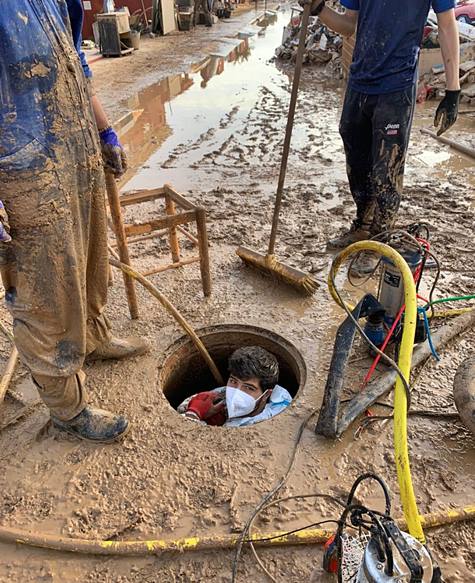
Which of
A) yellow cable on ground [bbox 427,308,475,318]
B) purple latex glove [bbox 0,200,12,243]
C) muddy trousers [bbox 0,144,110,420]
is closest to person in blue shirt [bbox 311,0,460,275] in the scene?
yellow cable on ground [bbox 427,308,475,318]

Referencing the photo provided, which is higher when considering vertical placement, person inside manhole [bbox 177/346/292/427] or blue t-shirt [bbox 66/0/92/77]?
blue t-shirt [bbox 66/0/92/77]

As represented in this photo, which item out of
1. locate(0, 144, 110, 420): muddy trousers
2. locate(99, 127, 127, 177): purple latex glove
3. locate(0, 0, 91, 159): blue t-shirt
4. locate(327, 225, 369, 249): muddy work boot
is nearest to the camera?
locate(0, 0, 91, 159): blue t-shirt

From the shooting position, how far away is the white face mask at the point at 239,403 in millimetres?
3113

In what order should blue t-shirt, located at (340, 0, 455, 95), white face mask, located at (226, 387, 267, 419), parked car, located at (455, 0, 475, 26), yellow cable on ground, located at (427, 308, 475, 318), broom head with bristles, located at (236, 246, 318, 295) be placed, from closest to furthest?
1. white face mask, located at (226, 387, 267, 419)
2. yellow cable on ground, located at (427, 308, 475, 318)
3. blue t-shirt, located at (340, 0, 455, 95)
4. broom head with bristles, located at (236, 246, 318, 295)
5. parked car, located at (455, 0, 475, 26)

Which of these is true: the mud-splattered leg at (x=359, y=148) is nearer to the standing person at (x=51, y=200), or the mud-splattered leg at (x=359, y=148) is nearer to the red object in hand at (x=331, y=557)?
the standing person at (x=51, y=200)

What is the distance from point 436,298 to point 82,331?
2779 millimetres

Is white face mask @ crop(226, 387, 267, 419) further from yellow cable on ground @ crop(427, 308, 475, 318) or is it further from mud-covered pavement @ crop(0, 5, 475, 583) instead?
yellow cable on ground @ crop(427, 308, 475, 318)

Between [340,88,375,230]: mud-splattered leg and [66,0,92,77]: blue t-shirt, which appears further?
[340,88,375,230]: mud-splattered leg

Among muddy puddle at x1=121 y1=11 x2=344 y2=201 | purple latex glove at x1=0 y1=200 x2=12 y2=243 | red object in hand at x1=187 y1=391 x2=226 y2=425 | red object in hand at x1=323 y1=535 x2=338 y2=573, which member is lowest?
muddy puddle at x1=121 y1=11 x2=344 y2=201

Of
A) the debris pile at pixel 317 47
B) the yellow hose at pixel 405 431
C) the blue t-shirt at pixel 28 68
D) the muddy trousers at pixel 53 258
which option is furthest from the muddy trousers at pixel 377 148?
the debris pile at pixel 317 47

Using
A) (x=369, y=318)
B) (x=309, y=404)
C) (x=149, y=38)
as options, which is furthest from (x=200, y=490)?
(x=149, y=38)

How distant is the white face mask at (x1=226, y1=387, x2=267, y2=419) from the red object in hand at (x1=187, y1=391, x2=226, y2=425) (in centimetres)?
13

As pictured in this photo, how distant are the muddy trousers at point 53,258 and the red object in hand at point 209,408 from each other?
0.86 meters

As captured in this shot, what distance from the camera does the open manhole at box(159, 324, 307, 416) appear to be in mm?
3348
